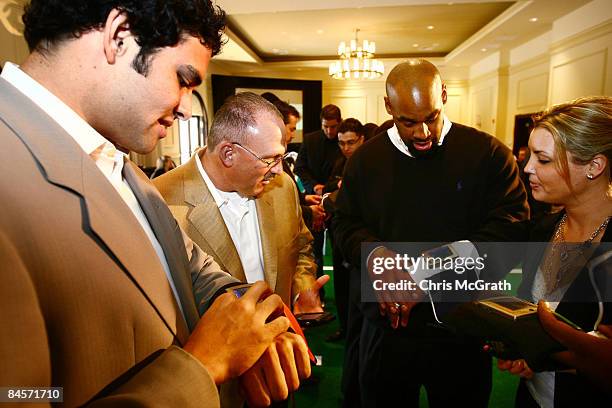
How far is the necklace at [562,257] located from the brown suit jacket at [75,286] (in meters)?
1.37

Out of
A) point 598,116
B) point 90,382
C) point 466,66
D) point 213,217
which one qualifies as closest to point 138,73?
point 90,382

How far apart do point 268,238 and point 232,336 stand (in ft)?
3.40

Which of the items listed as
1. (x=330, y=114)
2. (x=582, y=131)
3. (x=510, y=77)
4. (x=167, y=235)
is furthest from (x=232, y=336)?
(x=510, y=77)

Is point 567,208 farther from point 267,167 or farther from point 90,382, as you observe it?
point 90,382

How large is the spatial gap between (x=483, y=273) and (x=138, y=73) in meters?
1.63

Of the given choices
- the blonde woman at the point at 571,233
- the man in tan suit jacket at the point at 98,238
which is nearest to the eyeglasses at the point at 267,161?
the man in tan suit jacket at the point at 98,238

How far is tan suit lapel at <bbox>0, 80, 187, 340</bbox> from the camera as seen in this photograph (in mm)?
627

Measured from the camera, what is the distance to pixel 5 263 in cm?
51

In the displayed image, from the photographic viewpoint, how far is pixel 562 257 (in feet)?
4.96

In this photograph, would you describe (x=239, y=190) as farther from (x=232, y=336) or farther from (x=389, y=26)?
(x=389, y=26)

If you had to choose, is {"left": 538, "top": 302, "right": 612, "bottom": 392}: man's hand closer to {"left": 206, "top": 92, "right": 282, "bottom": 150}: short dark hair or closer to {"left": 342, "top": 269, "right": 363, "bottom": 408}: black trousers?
{"left": 342, "top": 269, "right": 363, "bottom": 408}: black trousers

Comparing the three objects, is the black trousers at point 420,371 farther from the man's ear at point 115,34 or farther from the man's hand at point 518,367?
the man's ear at point 115,34

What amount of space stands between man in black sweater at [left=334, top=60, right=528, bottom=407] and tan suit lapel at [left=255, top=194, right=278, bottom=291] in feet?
1.24

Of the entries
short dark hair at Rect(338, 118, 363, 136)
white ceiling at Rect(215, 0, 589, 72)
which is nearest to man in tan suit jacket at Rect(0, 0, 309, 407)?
short dark hair at Rect(338, 118, 363, 136)
